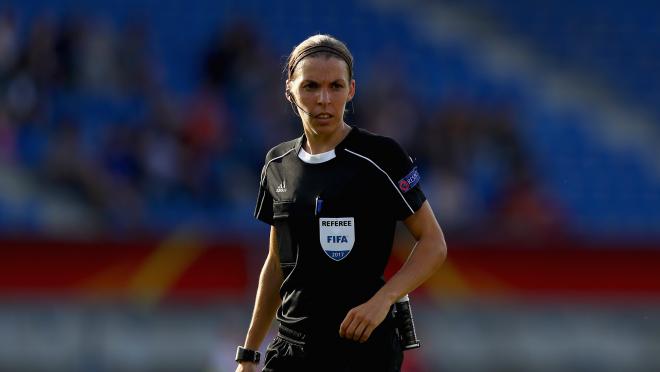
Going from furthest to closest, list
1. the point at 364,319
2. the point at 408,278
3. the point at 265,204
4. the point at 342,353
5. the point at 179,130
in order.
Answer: the point at 179,130 < the point at 265,204 < the point at 342,353 < the point at 408,278 < the point at 364,319

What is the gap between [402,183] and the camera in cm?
468

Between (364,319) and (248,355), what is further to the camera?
(248,355)

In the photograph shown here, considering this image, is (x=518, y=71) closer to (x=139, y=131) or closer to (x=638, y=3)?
(x=638, y=3)

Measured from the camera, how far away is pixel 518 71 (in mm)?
17625

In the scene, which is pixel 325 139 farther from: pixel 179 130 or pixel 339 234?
pixel 179 130

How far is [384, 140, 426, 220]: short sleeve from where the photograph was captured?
4.68m

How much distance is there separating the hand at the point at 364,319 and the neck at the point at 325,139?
0.65 m

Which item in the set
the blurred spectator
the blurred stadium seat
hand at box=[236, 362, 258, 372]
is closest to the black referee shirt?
hand at box=[236, 362, 258, 372]

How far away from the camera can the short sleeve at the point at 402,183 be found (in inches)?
184

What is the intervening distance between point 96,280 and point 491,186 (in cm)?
590

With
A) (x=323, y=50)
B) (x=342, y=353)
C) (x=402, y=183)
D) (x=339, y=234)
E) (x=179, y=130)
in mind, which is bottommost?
(x=342, y=353)

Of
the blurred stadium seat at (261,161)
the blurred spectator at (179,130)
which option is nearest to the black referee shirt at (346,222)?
the blurred stadium seat at (261,161)

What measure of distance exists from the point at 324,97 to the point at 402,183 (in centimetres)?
43

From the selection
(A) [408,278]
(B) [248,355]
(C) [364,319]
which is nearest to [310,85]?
(A) [408,278]
